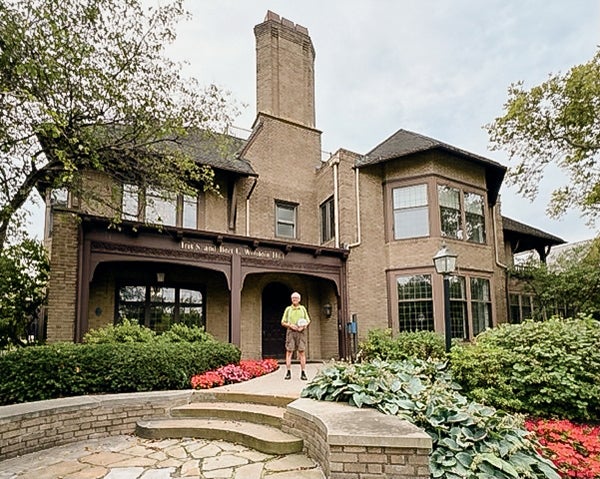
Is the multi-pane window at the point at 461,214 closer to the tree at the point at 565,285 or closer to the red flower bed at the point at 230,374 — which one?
the tree at the point at 565,285

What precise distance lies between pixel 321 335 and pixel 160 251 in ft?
18.6

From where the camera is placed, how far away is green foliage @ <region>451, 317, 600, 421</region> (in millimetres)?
5480

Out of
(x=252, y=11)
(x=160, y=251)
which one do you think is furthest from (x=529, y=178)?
(x=160, y=251)

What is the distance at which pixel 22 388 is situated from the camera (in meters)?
5.25

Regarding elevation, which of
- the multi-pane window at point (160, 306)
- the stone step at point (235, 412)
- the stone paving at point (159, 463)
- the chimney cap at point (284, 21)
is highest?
the chimney cap at point (284, 21)

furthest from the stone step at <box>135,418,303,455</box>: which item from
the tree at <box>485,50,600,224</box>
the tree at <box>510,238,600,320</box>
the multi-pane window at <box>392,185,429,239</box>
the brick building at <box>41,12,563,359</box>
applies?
the tree at <box>510,238,600,320</box>

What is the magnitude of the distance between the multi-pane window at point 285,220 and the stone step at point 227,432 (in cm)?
800

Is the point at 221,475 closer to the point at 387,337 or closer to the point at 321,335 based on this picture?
the point at 387,337

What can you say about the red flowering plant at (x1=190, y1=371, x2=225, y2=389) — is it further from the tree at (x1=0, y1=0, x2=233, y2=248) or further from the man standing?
the tree at (x1=0, y1=0, x2=233, y2=248)

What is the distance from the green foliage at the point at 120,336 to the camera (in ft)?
23.9

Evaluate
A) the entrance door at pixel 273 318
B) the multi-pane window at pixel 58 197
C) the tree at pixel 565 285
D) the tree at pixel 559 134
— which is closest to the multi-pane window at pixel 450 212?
the tree at pixel 559 134

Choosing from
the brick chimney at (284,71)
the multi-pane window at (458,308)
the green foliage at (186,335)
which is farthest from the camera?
the brick chimney at (284,71)

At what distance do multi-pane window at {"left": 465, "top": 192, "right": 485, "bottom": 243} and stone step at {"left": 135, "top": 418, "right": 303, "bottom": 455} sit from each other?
9.67 meters

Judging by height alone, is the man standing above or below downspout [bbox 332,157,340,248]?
below
